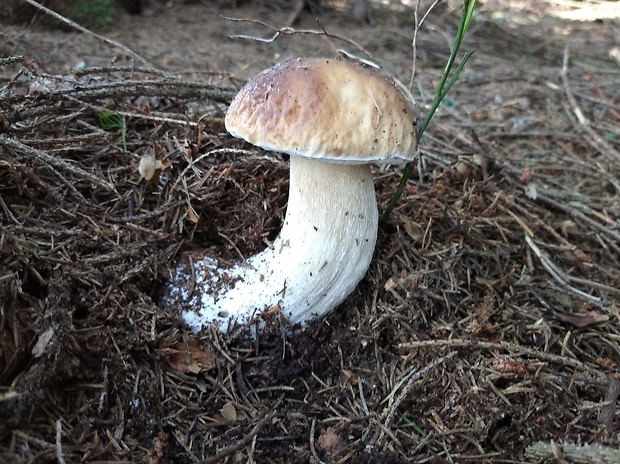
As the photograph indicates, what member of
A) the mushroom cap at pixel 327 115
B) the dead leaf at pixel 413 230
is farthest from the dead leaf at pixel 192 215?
the dead leaf at pixel 413 230

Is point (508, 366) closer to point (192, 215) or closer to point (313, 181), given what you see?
point (313, 181)

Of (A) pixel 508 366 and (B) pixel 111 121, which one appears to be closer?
(A) pixel 508 366

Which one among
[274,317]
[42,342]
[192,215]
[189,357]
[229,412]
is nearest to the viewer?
[42,342]

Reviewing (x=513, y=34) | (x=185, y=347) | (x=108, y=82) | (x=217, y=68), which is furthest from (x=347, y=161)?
(x=513, y=34)

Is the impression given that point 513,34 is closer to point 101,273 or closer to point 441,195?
point 441,195

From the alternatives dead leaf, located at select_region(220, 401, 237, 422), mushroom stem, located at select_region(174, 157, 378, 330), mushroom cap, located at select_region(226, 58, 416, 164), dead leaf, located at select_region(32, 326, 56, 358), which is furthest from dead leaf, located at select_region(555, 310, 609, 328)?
dead leaf, located at select_region(32, 326, 56, 358)

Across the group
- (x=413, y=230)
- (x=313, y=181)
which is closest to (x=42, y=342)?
(x=313, y=181)

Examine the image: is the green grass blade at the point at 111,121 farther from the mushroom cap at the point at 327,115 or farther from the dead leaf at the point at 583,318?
the dead leaf at the point at 583,318

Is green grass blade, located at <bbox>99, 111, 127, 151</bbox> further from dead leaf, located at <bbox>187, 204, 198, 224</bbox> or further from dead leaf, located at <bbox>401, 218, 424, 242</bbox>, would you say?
dead leaf, located at <bbox>401, 218, 424, 242</bbox>
